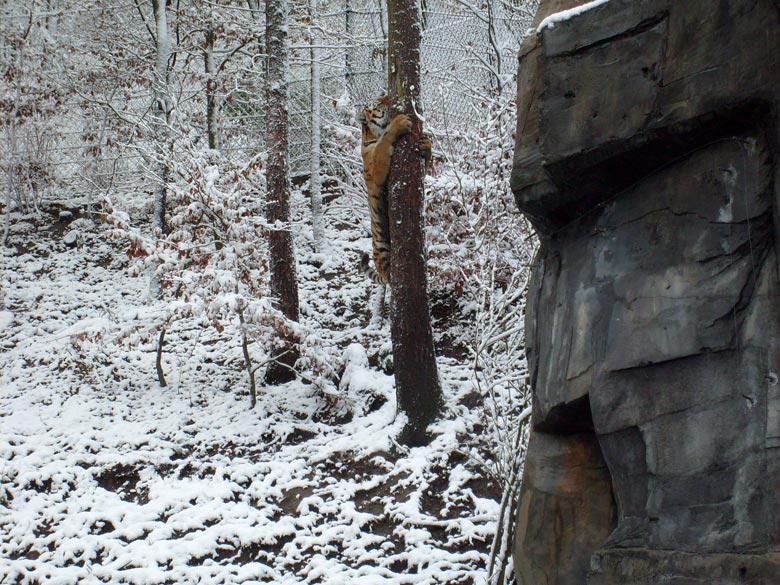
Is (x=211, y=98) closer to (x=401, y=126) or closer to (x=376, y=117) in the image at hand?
(x=376, y=117)

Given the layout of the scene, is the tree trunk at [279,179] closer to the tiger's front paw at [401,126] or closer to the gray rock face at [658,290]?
the tiger's front paw at [401,126]

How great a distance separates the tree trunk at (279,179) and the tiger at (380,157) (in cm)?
159

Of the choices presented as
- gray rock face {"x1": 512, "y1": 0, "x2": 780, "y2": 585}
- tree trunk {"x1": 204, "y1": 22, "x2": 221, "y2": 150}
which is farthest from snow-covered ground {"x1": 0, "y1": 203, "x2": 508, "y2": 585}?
tree trunk {"x1": 204, "y1": 22, "x2": 221, "y2": 150}

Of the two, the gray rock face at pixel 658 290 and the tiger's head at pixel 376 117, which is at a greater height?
the tiger's head at pixel 376 117

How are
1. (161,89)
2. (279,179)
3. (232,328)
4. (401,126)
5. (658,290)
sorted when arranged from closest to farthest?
1. (658,290)
2. (401,126)
3. (279,179)
4. (232,328)
5. (161,89)

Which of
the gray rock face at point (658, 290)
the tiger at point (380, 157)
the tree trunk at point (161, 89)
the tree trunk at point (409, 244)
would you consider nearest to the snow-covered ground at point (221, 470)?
the tree trunk at point (409, 244)

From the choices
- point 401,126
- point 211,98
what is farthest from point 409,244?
point 211,98

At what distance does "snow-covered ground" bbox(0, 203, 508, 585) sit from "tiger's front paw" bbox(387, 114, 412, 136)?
286 cm

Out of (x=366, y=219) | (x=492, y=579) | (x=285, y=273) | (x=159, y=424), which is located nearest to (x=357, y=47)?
(x=366, y=219)

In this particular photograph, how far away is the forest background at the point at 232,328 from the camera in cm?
603

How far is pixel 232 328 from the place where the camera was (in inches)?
424

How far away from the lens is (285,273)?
9.09 metres

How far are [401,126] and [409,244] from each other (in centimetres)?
116

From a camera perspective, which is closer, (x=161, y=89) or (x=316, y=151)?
(x=161, y=89)
